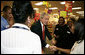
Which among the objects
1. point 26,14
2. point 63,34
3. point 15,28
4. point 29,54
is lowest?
point 63,34

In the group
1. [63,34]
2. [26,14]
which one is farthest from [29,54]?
[63,34]

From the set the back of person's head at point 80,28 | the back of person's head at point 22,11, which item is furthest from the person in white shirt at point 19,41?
the back of person's head at point 80,28

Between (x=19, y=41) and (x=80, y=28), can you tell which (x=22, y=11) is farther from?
(x=80, y=28)

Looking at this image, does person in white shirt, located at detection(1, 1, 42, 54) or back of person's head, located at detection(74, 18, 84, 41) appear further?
back of person's head, located at detection(74, 18, 84, 41)

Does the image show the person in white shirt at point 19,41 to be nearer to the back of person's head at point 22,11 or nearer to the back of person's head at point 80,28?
the back of person's head at point 22,11

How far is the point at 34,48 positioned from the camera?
43.8 inches

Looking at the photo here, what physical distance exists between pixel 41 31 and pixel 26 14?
6.65 feet

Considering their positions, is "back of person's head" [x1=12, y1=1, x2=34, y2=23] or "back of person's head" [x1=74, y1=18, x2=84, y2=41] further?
"back of person's head" [x1=74, y1=18, x2=84, y2=41]

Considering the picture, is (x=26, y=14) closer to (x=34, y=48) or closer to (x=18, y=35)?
(x=18, y=35)

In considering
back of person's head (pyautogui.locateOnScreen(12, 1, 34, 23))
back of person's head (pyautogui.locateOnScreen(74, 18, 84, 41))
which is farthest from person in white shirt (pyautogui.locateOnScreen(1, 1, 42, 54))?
back of person's head (pyautogui.locateOnScreen(74, 18, 84, 41))

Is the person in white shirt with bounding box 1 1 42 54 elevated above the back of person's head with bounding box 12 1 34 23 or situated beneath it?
situated beneath

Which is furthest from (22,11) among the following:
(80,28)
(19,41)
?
(80,28)

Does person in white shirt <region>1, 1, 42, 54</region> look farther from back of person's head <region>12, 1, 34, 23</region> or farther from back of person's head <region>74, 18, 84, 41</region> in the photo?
back of person's head <region>74, 18, 84, 41</region>

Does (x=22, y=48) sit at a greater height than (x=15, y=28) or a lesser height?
lesser
